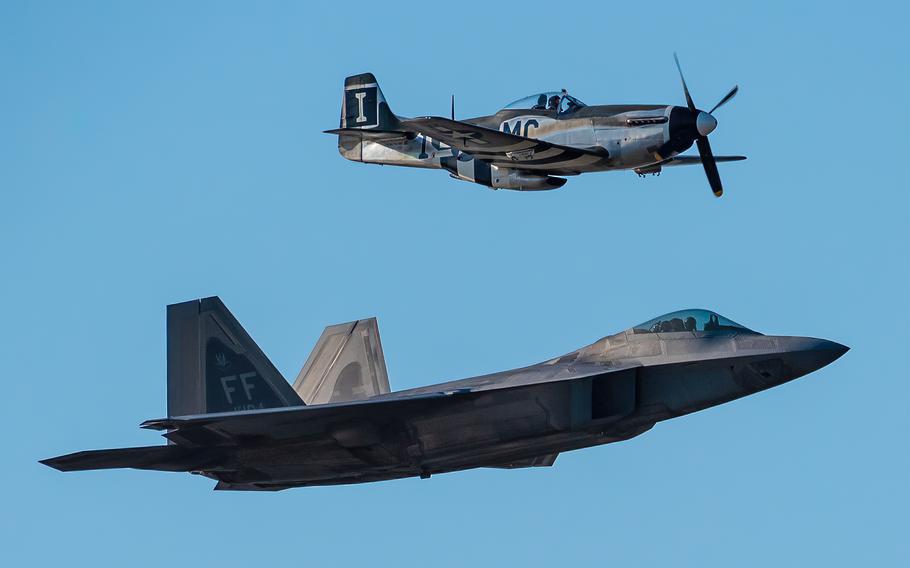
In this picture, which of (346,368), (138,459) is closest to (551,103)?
(346,368)

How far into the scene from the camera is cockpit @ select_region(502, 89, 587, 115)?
40094mm

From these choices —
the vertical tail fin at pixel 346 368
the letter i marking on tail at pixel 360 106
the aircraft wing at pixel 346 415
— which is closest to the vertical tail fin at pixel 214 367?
the aircraft wing at pixel 346 415

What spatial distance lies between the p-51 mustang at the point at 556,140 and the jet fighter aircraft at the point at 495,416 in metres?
9.91

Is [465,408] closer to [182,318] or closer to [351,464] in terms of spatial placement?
[351,464]

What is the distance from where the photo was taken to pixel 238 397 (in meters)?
31.9

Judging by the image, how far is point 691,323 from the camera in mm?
28516

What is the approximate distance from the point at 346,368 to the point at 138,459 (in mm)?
7739

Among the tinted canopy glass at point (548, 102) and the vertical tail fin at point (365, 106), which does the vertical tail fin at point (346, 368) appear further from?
the vertical tail fin at point (365, 106)

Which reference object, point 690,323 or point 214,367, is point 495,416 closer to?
point 690,323

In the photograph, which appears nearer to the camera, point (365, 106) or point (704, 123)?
point (704, 123)

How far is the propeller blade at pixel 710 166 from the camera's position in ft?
132

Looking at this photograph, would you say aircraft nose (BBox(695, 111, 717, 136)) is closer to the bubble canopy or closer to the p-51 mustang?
the p-51 mustang

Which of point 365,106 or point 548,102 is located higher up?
point 365,106

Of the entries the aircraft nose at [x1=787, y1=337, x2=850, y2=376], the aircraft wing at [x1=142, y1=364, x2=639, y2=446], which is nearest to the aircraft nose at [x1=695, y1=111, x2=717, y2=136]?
the aircraft wing at [x1=142, y1=364, x2=639, y2=446]
